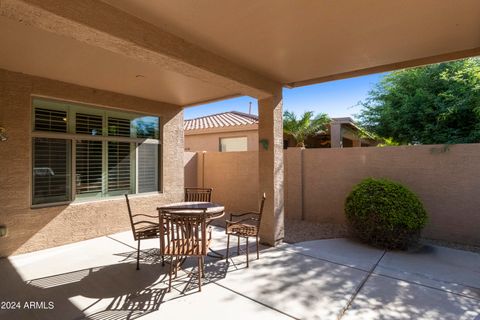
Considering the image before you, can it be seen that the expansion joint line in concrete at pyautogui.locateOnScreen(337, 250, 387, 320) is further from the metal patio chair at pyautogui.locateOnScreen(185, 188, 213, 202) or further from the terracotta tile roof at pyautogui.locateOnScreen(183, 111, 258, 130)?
the terracotta tile roof at pyautogui.locateOnScreen(183, 111, 258, 130)

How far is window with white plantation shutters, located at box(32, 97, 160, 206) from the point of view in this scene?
5.05 metres

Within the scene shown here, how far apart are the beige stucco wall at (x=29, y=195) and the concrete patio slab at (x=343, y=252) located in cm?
397

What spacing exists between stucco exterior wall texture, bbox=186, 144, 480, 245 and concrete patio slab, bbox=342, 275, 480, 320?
2492mm

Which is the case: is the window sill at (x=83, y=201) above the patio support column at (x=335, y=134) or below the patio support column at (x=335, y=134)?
below

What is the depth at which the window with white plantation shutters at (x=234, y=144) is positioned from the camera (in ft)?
38.2

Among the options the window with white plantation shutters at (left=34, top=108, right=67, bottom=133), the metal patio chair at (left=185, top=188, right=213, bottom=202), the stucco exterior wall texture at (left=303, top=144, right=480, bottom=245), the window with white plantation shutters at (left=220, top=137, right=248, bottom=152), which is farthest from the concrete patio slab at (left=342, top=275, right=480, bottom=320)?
the window with white plantation shutters at (left=220, top=137, right=248, bottom=152)

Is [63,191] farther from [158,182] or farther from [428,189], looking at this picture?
[428,189]

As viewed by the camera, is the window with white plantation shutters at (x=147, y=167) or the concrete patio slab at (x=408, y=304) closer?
the concrete patio slab at (x=408, y=304)

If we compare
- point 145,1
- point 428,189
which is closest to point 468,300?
point 428,189

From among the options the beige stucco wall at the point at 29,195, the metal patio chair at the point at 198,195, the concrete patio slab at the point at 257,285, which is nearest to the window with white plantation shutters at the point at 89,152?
the beige stucco wall at the point at 29,195

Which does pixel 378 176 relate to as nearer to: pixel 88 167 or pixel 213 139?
pixel 88 167

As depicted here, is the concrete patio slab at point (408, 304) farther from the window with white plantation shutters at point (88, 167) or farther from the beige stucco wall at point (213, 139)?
the beige stucco wall at point (213, 139)

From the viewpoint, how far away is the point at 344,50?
3.83 meters

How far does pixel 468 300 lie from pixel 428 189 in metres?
2.76
